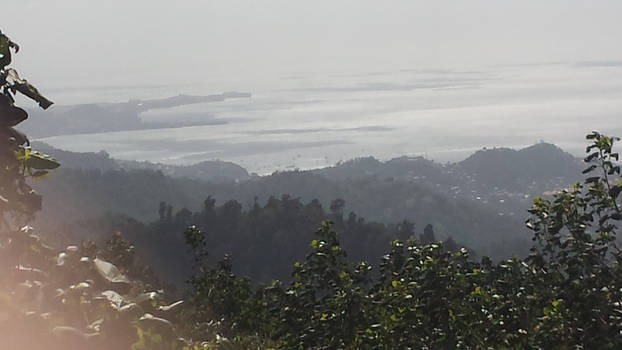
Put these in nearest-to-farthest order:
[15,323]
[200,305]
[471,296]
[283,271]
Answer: [15,323], [471,296], [200,305], [283,271]

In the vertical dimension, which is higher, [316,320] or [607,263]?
[607,263]

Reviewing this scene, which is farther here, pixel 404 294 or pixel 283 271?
pixel 283 271

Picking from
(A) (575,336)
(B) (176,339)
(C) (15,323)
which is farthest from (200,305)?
(A) (575,336)

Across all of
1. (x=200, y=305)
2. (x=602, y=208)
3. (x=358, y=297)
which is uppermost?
(x=602, y=208)

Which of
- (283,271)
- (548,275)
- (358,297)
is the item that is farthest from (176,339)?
(283,271)

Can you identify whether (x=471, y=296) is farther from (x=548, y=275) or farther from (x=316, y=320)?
(x=316, y=320)

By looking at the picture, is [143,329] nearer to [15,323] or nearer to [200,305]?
[15,323]

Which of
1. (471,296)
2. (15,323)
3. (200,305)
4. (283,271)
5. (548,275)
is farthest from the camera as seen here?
(283,271)

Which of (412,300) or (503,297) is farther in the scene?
(412,300)

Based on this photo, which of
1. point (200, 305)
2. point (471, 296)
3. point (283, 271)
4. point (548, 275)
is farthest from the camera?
point (283, 271)
